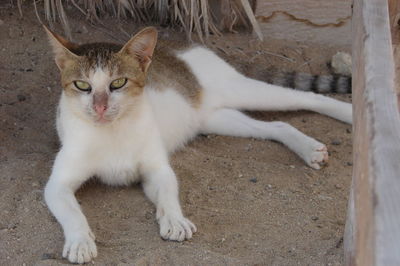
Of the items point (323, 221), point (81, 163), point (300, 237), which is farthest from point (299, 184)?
point (81, 163)

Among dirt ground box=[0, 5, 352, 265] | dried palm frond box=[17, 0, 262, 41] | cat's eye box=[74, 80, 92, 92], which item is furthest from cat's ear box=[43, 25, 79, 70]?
dried palm frond box=[17, 0, 262, 41]

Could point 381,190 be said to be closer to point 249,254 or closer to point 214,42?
point 249,254

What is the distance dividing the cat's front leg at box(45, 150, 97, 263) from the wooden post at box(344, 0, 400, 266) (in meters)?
1.27

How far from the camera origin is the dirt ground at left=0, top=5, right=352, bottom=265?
3.17m

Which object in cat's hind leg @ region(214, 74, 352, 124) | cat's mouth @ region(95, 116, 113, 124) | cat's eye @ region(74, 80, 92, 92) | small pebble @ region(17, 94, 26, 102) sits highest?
cat's eye @ region(74, 80, 92, 92)

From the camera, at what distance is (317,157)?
434 cm

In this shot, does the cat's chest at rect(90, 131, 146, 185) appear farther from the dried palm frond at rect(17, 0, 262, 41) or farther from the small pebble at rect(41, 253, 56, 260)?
the dried palm frond at rect(17, 0, 262, 41)

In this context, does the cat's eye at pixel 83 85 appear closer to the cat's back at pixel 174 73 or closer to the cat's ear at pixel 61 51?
the cat's ear at pixel 61 51

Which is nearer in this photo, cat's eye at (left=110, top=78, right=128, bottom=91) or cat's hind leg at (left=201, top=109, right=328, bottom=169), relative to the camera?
cat's eye at (left=110, top=78, right=128, bottom=91)

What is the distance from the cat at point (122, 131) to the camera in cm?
344

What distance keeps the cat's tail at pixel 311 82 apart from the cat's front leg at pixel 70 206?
2.08 meters

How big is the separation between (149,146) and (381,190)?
7.78 ft

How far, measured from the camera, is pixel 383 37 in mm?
2568

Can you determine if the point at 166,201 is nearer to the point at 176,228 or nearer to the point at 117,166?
the point at 176,228
